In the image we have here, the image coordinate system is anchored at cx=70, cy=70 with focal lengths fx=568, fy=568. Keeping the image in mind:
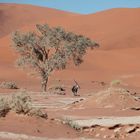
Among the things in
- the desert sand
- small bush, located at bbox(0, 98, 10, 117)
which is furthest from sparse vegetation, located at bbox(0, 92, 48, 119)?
the desert sand

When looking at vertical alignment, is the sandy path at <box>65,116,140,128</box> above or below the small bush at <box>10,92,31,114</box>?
below

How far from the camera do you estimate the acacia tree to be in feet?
157

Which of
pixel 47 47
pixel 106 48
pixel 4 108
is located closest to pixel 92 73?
pixel 106 48

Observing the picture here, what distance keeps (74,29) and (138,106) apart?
84179 millimetres

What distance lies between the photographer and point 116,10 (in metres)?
121

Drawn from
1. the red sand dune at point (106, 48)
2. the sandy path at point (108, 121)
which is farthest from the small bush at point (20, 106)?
the red sand dune at point (106, 48)

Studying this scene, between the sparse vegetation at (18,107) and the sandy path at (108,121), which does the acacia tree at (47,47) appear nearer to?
the sandy path at (108,121)

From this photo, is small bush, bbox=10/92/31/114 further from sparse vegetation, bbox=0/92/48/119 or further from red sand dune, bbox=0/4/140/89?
red sand dune, bbox=0/4/140/89

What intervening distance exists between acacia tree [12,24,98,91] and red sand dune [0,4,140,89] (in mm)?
22540

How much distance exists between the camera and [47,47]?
1909 inches

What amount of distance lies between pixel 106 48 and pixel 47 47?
53.1m

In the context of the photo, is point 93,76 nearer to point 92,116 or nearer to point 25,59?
point 25,59

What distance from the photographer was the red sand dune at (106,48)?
80.8 metres

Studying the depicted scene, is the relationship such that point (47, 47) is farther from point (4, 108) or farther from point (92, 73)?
point (92, 73)
